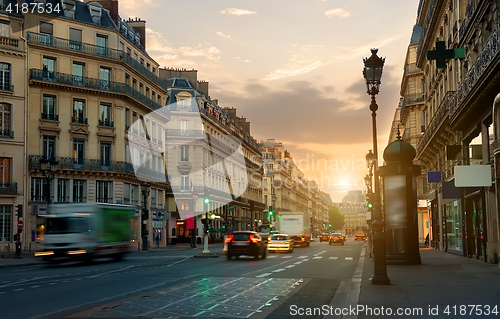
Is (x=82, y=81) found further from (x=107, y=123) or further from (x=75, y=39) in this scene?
(x=107, y=123)

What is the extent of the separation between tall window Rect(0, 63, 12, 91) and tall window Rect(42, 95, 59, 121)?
3.55 m

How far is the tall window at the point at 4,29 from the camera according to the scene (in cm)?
4434

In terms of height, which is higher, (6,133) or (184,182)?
(6,133)

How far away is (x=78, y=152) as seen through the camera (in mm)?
49156

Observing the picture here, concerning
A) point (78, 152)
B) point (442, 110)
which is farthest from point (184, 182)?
point (442, 110)

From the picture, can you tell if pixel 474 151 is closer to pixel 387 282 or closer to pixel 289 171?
pixel 387 282

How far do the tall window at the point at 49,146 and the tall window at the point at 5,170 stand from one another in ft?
10.9

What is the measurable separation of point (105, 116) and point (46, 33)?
27.4ft

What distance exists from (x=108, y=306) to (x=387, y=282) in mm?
6683

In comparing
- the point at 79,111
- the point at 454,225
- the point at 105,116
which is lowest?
the point at 454,225

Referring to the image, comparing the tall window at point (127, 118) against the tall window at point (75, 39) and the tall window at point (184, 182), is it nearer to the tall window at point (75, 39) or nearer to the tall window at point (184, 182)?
the tall window at point (75, 39)

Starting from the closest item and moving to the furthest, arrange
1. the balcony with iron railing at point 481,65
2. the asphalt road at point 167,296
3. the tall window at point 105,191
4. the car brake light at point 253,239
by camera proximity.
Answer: the asphalt road at point 167,296
the balcony with iron railing at point 481,65
the car brake light at point 253,239
the tall window at point 105,191

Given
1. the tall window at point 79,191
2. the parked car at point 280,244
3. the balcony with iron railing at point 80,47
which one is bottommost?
the parked car at point 280,244

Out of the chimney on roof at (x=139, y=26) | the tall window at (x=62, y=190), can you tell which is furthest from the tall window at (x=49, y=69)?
the chimney on roof at (x=139, y=26)
